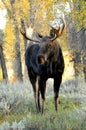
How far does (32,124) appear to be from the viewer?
702cm

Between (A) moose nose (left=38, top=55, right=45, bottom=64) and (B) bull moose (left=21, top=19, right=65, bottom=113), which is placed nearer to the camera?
(A) moose nose (left=38, top=55, right=45, bottom=64)

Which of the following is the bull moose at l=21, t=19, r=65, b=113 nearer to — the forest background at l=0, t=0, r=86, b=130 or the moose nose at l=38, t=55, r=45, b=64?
the moose nose at l=38, t=55, r=45, b=64

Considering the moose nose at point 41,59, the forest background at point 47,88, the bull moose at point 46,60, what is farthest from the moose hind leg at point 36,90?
the moose nose at point 41,59

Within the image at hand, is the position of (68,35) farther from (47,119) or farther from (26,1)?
(47,119)

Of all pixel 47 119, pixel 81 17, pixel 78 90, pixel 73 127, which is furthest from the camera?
pixel 78 90

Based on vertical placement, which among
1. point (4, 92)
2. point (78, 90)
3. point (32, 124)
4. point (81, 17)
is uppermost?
point (81, 17)

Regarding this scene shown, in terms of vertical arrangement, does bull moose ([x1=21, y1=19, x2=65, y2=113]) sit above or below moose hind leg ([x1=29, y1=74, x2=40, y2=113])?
above

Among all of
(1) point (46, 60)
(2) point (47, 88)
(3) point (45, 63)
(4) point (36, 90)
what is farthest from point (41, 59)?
(2) point (47, 88)

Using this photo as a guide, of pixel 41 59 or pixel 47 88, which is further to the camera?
pixel 47 88

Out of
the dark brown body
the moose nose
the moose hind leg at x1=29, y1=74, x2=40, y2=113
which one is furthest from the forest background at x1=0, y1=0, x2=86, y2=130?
the moose nose

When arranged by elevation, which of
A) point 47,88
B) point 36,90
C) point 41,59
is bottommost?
point 47,88

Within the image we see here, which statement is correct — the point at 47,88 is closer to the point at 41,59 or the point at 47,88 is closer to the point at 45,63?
the point at 45,63

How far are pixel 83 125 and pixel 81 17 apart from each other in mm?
7966

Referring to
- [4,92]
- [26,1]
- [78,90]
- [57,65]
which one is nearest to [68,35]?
[26,1]
